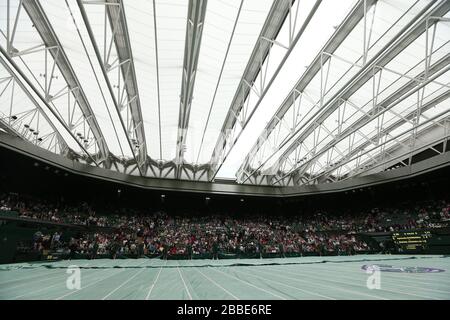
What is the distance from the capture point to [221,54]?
501 inches

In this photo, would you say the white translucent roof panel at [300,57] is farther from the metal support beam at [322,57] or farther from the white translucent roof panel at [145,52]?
the white translucent roof panel at [145,52]

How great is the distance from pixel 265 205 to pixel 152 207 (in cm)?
1730

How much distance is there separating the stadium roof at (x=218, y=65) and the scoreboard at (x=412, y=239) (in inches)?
362

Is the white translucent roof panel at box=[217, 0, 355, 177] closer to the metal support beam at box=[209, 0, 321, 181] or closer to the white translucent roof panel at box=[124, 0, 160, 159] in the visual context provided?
the metal support beam at box=[209, 0, 321, 181]

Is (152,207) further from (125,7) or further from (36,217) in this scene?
(125,7)

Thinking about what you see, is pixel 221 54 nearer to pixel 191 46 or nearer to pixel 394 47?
pixel 191 46

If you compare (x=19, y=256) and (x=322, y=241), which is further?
(x=322, y=241)

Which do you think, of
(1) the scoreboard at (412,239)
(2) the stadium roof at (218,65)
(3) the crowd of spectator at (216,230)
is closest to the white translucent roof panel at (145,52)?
(2) the stadium roof at (218,65)

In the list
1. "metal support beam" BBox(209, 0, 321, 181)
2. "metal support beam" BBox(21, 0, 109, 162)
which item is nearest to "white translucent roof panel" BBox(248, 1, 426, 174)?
"metal support beam" BBox(209, 0, 321, 181)

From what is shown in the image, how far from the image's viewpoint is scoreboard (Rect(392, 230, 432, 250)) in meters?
23.5

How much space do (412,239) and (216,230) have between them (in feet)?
69.8

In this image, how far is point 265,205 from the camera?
39375mm
